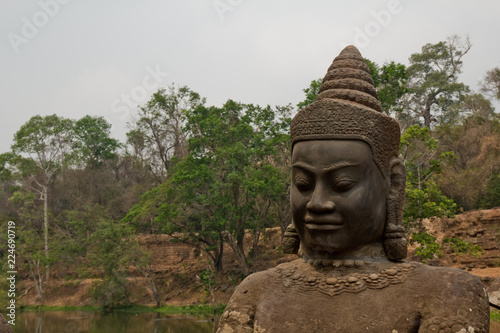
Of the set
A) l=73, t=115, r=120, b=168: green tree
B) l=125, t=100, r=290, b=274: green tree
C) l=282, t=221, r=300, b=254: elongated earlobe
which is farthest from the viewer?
l=73, t=115, r=120, b=168: green tree

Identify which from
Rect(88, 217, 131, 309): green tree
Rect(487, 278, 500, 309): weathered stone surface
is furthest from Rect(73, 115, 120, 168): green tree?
Rect(487, 278, 500, 309): weathered stone surface

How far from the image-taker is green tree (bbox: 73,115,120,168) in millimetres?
37219

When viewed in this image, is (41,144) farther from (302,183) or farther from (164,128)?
(302,183)

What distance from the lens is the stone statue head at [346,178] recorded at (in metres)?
3.72

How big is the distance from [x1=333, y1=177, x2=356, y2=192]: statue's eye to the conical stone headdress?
338mm

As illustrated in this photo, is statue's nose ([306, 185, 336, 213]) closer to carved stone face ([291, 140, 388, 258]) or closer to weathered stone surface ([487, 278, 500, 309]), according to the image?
carved stone face ([291, 140, 388, 258])

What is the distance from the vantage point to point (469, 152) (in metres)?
25.7

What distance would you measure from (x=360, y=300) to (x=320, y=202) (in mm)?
761

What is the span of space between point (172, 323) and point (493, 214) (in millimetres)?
13761

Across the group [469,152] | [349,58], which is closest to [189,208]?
[469,152]

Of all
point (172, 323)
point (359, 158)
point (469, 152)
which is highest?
point (469, 152)

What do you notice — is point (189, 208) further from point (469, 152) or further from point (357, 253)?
point (357, 253)

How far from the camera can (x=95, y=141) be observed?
37.9 metres

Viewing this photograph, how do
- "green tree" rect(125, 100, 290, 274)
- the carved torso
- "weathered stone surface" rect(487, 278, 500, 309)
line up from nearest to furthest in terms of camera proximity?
the carved torso → "weathered stone surface" rect(487, 278, 500, 309) → "green tree" rect(125, 100, 290, 274)
